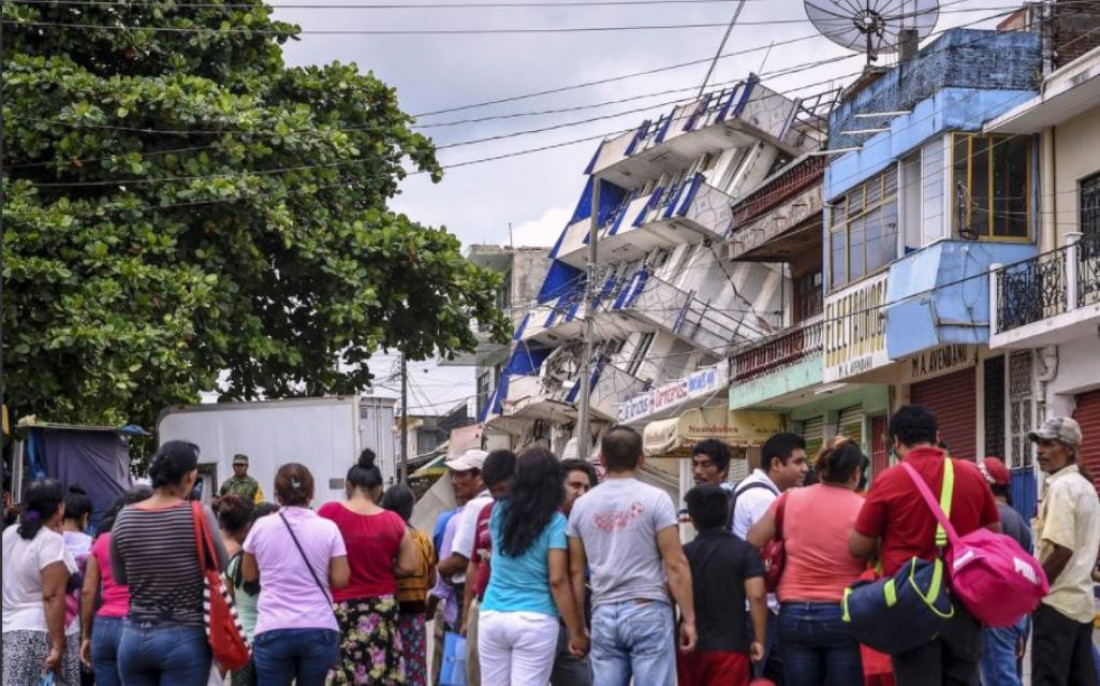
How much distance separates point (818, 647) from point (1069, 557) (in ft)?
5.33

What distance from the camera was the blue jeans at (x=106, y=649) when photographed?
10789mm

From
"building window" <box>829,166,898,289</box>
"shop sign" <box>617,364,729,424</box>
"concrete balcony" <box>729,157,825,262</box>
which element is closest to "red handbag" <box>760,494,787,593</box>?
"building window" <box>829,166,898,289</box>

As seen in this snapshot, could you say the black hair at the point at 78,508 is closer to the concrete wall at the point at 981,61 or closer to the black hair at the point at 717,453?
the black hair at the point at 717,453

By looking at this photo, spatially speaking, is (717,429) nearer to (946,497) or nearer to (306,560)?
(306,560)

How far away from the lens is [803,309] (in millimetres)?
39094

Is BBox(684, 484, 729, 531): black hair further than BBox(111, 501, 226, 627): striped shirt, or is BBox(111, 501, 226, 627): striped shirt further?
BBox(684, 484, 729, 531): black hair

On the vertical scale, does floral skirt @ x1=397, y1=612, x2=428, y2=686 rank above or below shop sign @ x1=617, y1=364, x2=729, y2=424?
below

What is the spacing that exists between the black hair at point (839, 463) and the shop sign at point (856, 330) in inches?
754

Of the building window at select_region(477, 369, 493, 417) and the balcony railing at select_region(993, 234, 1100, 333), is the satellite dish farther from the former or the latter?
the building window at select_region(477, 369, 493, 417)

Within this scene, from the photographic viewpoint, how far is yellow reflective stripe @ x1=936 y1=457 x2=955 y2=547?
909 cm

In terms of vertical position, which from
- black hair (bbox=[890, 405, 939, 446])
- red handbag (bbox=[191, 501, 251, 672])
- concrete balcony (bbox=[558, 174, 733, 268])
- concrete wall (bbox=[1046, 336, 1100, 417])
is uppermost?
concrete balcony (bbox=[558, 174, 733, 268])

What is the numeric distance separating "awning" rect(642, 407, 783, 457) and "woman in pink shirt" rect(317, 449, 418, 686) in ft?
87.7

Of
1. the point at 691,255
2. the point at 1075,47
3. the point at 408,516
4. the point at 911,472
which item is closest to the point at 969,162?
the point at 1075,47

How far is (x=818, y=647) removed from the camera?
393 inches
